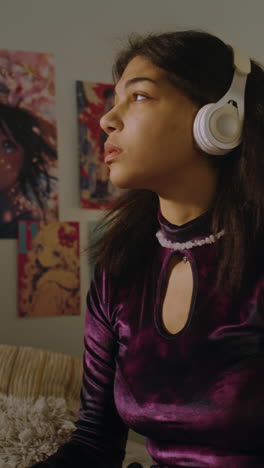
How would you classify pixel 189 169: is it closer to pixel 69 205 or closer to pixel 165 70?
pixel 165 70

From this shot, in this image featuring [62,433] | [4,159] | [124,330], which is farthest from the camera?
[4,159]

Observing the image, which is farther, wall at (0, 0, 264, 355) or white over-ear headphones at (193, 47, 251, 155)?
wall at (0, 0, 264, 355)

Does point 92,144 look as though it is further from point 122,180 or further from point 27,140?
point 122,180

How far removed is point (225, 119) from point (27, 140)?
1169 mm

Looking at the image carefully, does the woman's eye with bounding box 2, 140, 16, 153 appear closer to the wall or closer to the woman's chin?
the wall

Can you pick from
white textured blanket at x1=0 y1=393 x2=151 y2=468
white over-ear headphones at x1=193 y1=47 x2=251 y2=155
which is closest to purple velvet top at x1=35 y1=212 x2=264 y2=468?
white over-ear headphones at x1=193 y1=47 x2=251 y2=155

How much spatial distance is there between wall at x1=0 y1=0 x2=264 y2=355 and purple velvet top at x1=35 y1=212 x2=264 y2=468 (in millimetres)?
922

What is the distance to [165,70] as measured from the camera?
71cm

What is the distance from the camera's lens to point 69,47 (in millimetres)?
1794

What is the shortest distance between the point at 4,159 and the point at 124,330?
3.54 feet

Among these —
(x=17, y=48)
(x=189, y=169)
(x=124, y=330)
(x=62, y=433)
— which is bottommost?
(x=62, y=433)

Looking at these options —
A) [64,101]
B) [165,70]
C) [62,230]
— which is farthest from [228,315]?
[64,101]

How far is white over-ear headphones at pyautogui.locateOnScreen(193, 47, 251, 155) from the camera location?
68 centimetres

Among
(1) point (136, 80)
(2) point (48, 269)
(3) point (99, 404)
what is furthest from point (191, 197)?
(2) point (48, 269)
